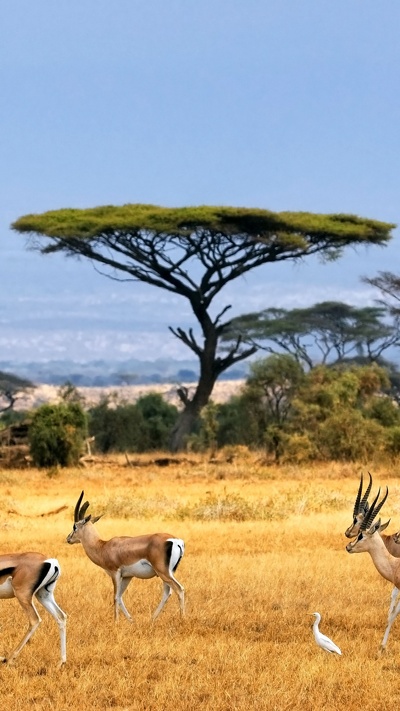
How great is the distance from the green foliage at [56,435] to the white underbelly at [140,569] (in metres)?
16.8

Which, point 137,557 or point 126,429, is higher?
point 126,429

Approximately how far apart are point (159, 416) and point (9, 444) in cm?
1056

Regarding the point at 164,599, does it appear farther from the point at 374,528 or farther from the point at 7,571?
the point at 374,528

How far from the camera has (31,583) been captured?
7387 mm

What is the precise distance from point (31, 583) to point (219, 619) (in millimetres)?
1920

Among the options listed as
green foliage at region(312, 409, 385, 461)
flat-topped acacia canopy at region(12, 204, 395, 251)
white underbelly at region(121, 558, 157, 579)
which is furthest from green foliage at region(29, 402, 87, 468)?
white underbelly at region(121, 558, 157, 579)

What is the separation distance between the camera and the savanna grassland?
21.9 feet

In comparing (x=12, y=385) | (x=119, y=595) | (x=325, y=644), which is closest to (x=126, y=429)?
(x=12, y=385)

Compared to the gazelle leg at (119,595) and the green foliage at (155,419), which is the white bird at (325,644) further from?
the green foliage at (155,419)

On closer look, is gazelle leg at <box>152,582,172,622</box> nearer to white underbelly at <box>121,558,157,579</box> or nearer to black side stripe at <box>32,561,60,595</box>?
white underbelly at <box>121,558,157,579</box>

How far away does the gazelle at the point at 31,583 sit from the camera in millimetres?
7336

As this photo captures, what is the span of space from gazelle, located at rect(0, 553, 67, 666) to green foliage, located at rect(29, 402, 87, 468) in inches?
708

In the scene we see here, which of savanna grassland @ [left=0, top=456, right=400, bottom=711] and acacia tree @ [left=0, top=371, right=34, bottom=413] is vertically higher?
acacia tree @ [left=0, top=371, right=34, bottom=413]

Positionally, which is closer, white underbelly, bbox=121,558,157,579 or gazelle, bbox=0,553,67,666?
gazelle, bbox=0,553,67,666
